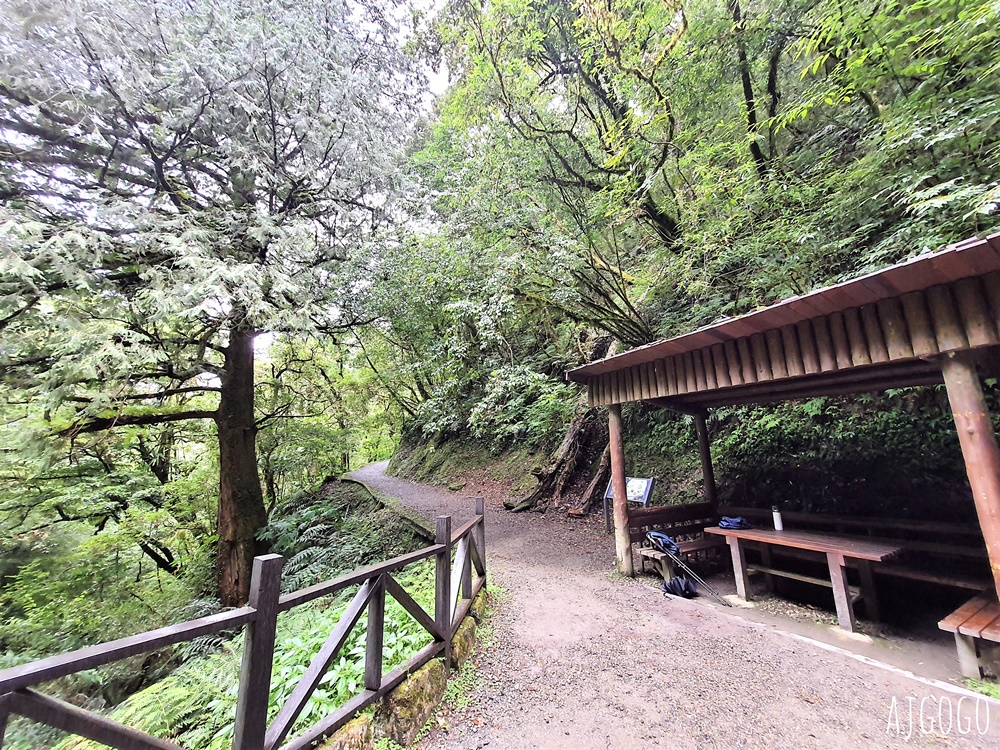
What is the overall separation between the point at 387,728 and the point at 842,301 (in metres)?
4.33

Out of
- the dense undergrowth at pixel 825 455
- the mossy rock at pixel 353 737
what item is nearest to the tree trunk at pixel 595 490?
the dense undergrowth at pixel 825 455

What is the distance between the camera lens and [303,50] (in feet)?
18.0

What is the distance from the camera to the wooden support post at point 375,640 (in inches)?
96.4

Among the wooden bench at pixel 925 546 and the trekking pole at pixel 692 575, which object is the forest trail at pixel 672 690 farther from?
the wooden bench at pixel 925 546

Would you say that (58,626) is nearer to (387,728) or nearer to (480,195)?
(387,728)

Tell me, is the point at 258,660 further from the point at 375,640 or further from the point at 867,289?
the point at 867,289

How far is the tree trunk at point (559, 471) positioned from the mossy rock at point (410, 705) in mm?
6949

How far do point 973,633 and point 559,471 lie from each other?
745 centimetres

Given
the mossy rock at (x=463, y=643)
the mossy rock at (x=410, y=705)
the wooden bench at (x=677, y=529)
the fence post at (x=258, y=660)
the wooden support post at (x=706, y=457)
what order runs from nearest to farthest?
1. the fence post at (x=258, y=660)
2. the mossy rock at (x=410, y=705)
3. the mossy rock at (x=463, y=643)
4. the wooden bench at (x=677, y=529)
5. the wooden support post at (x=706, y=457)

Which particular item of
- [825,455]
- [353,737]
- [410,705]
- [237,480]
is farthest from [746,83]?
[237,480]

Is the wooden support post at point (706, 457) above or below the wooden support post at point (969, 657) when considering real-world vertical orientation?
above

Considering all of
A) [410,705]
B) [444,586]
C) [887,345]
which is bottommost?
[410,705]

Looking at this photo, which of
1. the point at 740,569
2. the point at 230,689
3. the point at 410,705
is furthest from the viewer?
the point at 740,569

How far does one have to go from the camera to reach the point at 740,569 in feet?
16.2
